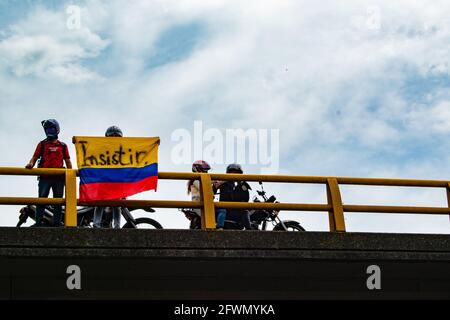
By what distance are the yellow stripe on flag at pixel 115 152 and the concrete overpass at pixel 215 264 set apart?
5.27 ft

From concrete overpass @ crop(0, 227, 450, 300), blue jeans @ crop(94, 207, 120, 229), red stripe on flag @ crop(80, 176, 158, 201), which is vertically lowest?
concrete overpass @ crop(0, 227, 450, 300)

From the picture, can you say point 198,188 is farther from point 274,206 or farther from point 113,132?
point 274,206

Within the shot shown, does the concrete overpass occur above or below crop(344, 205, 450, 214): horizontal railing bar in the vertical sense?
below

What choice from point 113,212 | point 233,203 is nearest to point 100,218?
point 113,212

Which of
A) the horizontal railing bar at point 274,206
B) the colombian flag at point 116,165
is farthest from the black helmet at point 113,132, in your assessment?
the horizontal railing bar at point 274,206

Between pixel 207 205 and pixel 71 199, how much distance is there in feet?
5.81

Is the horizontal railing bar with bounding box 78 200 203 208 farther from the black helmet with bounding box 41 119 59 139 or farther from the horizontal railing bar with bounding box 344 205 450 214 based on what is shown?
the horizontal railing bar with bounding box 344 205 450 214

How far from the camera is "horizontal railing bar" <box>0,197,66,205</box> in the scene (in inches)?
444

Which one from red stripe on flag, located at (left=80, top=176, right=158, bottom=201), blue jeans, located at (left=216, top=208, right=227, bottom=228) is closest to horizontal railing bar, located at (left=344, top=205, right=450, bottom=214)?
blue jeans, located at (left=216, top=208, right=227, bottom=228)

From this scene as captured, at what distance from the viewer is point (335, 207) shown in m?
12.2

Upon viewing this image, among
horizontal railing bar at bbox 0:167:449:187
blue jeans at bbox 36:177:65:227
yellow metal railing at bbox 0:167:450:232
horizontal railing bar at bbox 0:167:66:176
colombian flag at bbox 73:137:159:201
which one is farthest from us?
blue jeans at bbox 36:177:65:227

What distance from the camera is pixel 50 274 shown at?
11.3 m
